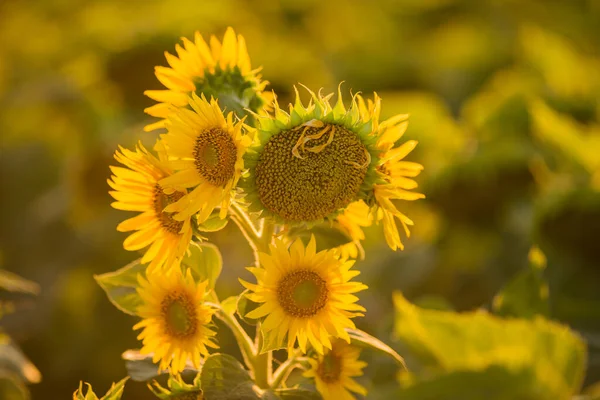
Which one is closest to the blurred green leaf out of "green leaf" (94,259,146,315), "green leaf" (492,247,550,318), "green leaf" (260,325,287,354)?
"green leaf" (94,259,146,315)

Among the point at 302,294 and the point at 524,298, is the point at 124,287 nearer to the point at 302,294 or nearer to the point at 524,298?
the point at 302,294

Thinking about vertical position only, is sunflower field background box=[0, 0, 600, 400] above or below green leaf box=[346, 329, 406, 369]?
below

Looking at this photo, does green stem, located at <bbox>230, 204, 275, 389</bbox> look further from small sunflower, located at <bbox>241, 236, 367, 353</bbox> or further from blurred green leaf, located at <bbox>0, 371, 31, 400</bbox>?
blurred green leaf, located at <bbox>0, 371, 31, 400</bbox>

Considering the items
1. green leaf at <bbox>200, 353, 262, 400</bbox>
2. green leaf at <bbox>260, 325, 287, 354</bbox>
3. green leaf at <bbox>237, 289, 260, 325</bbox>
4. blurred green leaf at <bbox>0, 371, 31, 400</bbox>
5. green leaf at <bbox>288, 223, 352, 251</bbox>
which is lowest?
blurred green leaf at <bbox>0, 371, 31, 400</bbox>

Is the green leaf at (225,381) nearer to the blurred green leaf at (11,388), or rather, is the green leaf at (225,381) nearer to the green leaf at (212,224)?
the green leaf at (212,224)

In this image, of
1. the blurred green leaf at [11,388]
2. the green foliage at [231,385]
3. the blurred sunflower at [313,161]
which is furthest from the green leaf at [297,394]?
the blurred green leaf at [11,388]

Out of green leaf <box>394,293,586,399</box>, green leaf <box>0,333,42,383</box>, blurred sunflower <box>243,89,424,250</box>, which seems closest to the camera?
blurred sunflower <box>243,89,424,250</box>
